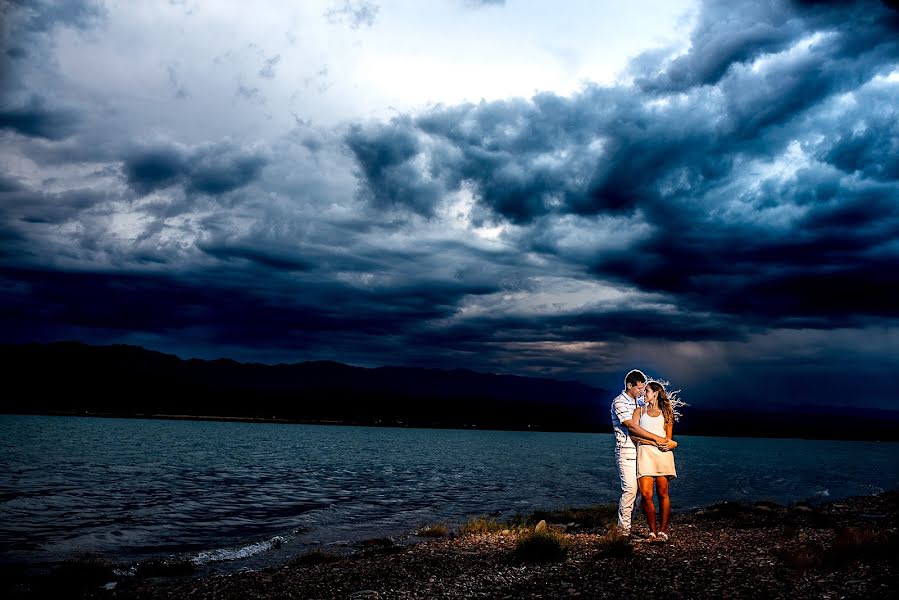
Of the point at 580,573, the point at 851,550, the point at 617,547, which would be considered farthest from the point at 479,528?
the point at 851,550

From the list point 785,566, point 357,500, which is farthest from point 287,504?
point 785,566

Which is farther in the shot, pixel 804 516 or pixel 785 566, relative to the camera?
pixel 804 516

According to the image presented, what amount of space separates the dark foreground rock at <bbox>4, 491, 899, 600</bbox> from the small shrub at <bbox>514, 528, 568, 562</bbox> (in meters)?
0.09

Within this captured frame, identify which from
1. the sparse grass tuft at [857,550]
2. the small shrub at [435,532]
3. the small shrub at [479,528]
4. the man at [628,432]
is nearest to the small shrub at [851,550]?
the sparse grass tuft at [857,550]

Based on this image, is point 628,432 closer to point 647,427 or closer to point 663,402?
point 647,427

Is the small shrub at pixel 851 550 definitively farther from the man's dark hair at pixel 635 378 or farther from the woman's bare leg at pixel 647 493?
the man's dark hair at pixel 635 378

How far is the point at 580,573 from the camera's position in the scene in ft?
36.8

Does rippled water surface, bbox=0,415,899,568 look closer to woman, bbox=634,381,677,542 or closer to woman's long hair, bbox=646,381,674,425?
woman, bbox=634,381,677,542

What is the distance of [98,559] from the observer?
54.1 ft

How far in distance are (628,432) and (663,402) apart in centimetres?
100

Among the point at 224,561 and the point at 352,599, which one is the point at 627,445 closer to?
the point at 352,599

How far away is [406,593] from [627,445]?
572 cm

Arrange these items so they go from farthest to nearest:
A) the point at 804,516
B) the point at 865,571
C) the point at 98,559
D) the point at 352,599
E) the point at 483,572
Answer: the point at 804,516 < the point at 98,559 < the point at 483,572 < the point at 352,599 < the point at 865,571

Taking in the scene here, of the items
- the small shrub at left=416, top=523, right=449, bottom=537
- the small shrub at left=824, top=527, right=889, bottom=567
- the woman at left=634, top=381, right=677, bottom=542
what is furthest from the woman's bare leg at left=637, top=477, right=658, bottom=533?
the small shrub at left=416, top=523, right=449, bottom=537
